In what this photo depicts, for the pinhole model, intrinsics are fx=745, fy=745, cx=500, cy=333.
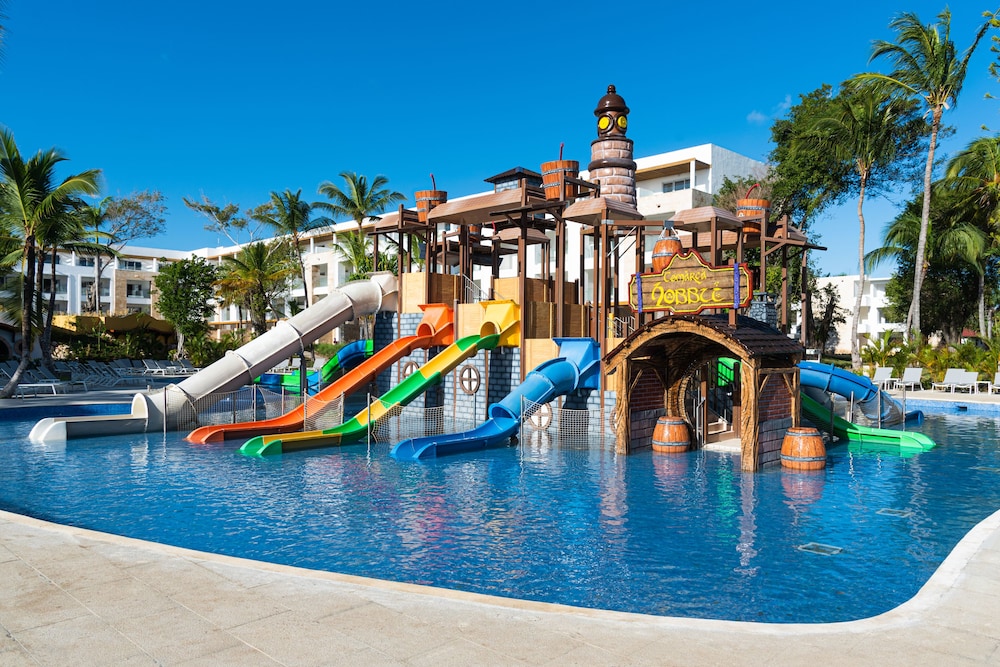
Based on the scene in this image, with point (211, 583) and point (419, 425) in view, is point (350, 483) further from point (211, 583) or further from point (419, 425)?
point (419, 425)

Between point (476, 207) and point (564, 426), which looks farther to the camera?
point (476, 207)

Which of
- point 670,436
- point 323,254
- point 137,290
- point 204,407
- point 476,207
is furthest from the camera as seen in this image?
point 137,290

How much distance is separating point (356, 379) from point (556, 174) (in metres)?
9.28

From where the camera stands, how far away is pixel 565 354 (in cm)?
2122

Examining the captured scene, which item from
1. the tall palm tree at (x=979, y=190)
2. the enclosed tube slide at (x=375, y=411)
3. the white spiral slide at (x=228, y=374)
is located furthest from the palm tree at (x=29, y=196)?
the tall palm tree at (x=979, y=190)

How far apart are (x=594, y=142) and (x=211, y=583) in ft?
73.4

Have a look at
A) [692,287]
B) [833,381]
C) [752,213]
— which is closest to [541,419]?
[692,287]

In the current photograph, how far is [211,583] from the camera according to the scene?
24.1 feet

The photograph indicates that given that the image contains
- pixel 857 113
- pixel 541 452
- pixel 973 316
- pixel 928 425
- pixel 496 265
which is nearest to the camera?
pixel 541 452

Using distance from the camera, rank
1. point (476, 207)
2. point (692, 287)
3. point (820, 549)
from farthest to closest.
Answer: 1. point (476, 207)
2. point (692, 287)
3. point (820, 549)

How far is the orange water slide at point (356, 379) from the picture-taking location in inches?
789

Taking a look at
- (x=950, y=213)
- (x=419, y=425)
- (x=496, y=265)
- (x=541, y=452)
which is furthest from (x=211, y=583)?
(x=950, y=213)

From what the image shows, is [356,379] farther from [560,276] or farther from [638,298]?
[638,298]

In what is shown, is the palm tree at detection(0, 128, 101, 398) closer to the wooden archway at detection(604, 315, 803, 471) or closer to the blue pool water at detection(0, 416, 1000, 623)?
the blue pool water at detection(0, 416, 1000, 623)
